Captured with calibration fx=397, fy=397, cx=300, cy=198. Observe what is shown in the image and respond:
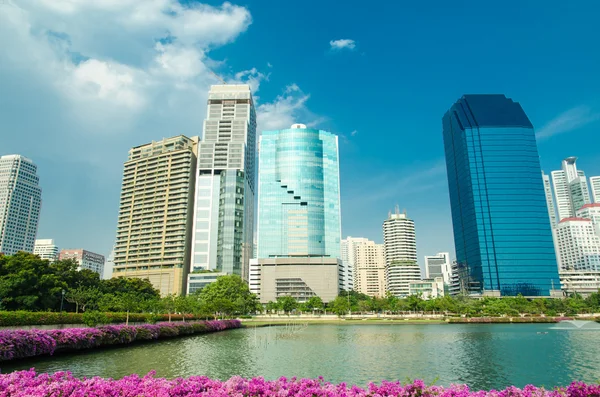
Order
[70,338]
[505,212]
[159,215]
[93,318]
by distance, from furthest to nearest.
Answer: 1. [505,212]
2. [159,215]
3. [93,318]
4. [70,338]

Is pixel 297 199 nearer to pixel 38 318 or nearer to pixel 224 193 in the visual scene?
pixel 224 193

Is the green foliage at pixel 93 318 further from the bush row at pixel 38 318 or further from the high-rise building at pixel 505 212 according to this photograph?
the high-rise building at pixel 505 212

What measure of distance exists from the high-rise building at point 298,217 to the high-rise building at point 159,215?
36.8 m

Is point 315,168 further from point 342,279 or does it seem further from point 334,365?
point 334,365

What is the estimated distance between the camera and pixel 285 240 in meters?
187

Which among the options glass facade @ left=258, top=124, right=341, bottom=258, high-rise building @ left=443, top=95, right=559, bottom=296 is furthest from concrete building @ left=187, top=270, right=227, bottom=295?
high-rise building @ left=443, top=95, right=559, bottom=296

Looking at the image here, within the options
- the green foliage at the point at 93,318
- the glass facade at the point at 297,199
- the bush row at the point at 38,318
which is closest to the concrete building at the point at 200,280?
the glass facade at the point at 297,199

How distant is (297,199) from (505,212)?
9596 centimetres

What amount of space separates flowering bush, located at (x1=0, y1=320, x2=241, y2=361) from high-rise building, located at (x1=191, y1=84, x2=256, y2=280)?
4191 inches

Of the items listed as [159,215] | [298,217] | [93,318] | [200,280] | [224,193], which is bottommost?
[93,318]

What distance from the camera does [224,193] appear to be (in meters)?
168

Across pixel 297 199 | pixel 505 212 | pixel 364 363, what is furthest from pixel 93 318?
pixel 505 212

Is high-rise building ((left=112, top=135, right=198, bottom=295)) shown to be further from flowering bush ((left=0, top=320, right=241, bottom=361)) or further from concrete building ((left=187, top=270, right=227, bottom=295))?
flowering bush ((left=0, top=320, right=241, bottom=361))

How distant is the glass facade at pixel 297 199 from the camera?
187m
